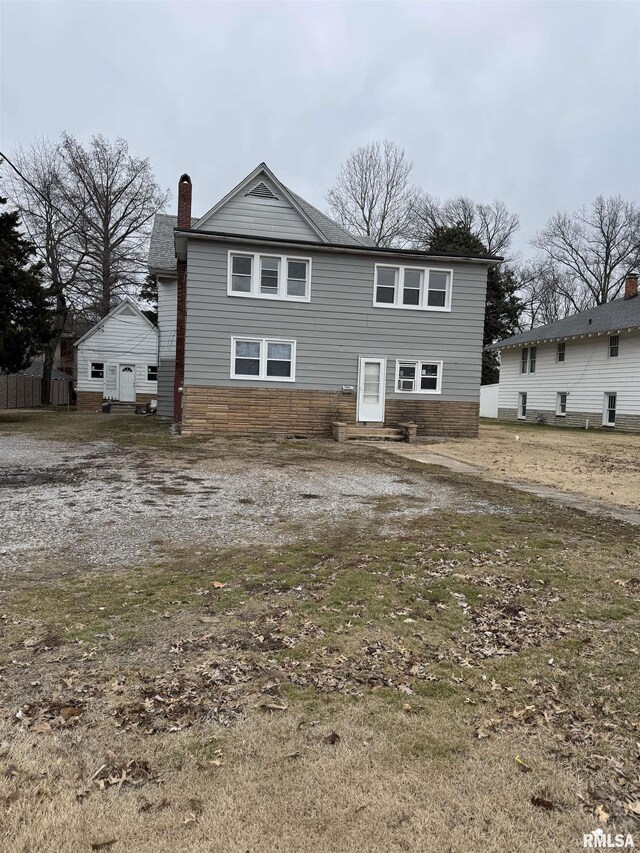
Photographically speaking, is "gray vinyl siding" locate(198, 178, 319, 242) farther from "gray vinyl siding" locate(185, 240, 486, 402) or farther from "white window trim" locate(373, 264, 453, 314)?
"white window trim" locate(373, 264, 453, 314)

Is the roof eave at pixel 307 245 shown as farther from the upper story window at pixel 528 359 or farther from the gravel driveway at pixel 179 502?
the upper story window at pixel 528 359

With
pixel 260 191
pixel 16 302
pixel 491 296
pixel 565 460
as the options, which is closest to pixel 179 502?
pixel 565 460

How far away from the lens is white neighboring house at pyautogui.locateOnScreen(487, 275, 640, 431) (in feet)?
78.7

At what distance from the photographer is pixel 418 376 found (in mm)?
17266

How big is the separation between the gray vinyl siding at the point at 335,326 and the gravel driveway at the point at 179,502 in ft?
16.6

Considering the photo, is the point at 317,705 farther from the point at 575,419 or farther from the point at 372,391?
the point at 575,419

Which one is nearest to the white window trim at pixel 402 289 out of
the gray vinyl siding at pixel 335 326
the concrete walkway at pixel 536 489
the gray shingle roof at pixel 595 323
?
the gray vinyl siding at pixel 335 326

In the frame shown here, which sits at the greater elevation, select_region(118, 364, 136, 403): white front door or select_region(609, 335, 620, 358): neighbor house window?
select_region(609, 335, 620, 358): neighbor house window

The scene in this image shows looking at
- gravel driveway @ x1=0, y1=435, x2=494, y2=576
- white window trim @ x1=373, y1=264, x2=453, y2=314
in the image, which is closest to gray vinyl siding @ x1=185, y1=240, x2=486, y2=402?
white window trim @ x1=373, y1=264, x2=453, y2=314

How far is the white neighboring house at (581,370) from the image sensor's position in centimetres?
2400

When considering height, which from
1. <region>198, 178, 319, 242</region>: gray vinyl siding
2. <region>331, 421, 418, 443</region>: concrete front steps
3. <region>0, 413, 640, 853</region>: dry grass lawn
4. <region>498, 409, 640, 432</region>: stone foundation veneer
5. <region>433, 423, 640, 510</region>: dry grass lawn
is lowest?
<region>0, 413, 640, 853</region>: dry grass lawn

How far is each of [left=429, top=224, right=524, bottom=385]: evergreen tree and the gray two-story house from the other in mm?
23807

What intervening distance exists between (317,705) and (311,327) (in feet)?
47.7

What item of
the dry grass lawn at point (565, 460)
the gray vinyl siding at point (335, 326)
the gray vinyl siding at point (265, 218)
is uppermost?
the gray vinyl siding at point (265, 218)
